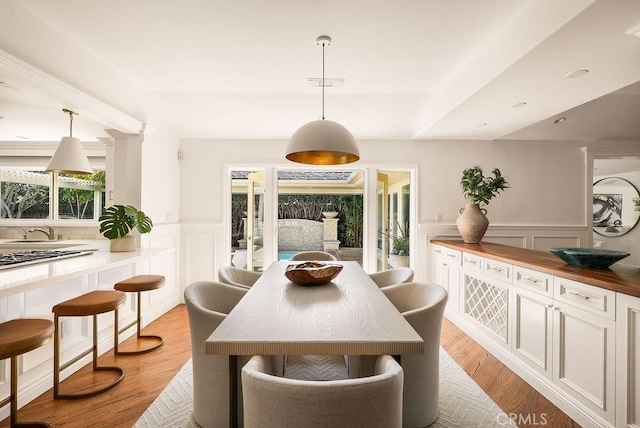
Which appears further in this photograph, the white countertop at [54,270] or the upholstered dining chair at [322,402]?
the white countertop at [54,270]

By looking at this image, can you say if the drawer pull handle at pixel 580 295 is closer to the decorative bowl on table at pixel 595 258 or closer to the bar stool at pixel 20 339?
the decorative bowl on table at pixel 595 258

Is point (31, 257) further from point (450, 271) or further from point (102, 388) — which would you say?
point (450, 271)

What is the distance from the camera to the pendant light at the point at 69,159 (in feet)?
10.4

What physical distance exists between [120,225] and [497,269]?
3.33 meters

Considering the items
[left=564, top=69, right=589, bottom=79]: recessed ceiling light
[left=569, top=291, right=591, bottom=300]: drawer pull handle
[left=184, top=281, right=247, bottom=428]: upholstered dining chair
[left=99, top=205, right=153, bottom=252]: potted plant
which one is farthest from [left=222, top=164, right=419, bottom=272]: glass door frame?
[left=184, top=281, right=247, bottom=428]: upholstered dining chair

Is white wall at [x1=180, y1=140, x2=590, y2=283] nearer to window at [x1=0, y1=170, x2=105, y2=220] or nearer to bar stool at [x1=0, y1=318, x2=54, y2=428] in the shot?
window at [x1=0, y1=170, x2=105, y2=220]

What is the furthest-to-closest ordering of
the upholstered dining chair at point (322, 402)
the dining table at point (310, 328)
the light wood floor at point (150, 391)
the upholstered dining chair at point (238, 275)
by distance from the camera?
the upholstered dining chair at point (238, 275)
the light wood floor at point (150, 391)
the dining table at point (310, 328)
the upholstered dining chair at point (322, 402)

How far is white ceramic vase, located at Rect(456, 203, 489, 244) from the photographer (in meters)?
3.78

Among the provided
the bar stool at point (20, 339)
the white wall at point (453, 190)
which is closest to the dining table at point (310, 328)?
the bar stool at point (20, 339)

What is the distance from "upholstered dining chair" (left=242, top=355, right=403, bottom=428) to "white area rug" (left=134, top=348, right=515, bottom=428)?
128 centimetres

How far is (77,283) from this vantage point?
2660 mm

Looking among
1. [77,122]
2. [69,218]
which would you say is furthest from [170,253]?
[69,218]

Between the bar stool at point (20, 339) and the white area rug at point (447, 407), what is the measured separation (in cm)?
59

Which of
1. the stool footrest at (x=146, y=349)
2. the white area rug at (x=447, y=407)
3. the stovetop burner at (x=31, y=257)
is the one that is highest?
the stovetop burner at (x=31, y=257)
